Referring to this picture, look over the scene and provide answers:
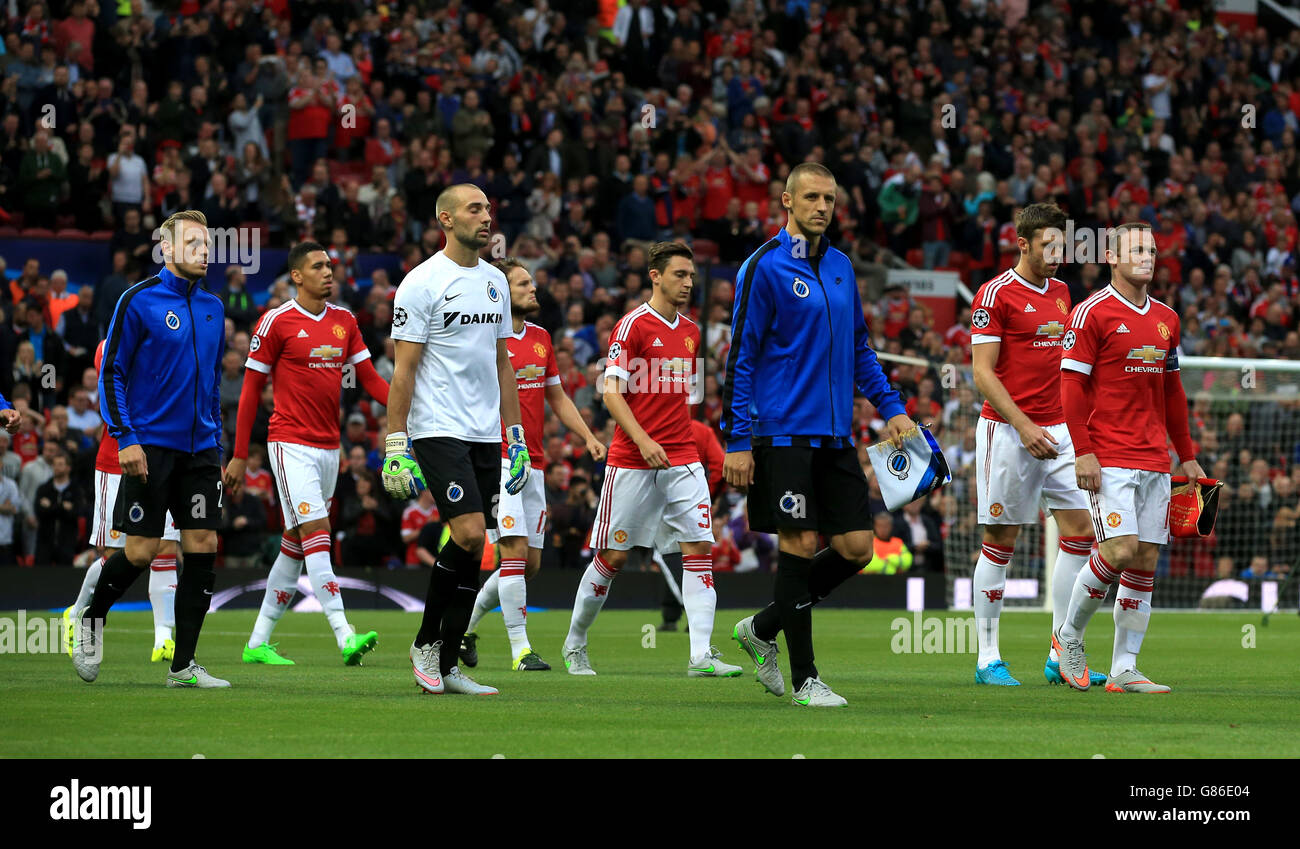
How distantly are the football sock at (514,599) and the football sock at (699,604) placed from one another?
52.7 inches

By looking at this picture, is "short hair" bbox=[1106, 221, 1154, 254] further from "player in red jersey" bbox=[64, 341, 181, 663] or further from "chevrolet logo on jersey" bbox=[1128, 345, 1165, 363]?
"player in red jersey" bbox=[64, 341, 181, 663]

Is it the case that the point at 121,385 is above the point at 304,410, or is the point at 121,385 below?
above

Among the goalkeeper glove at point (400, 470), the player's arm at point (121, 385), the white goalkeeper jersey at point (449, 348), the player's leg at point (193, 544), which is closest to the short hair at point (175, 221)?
the player's arm at point (121, 385)

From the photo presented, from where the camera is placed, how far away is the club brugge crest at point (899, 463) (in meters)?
8.95

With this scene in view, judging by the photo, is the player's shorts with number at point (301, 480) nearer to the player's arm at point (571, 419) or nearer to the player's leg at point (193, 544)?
the player's arm at point (571, 419)

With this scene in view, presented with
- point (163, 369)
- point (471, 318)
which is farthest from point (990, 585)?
point (163, 369)

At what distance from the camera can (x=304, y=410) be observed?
12.1 m

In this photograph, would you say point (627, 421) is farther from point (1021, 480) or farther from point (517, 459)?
point (1021, 480)

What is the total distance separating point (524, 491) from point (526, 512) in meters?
0.26

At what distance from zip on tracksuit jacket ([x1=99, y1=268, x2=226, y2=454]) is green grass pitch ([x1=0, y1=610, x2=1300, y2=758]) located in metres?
1.46

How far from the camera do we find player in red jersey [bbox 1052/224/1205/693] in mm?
9742
